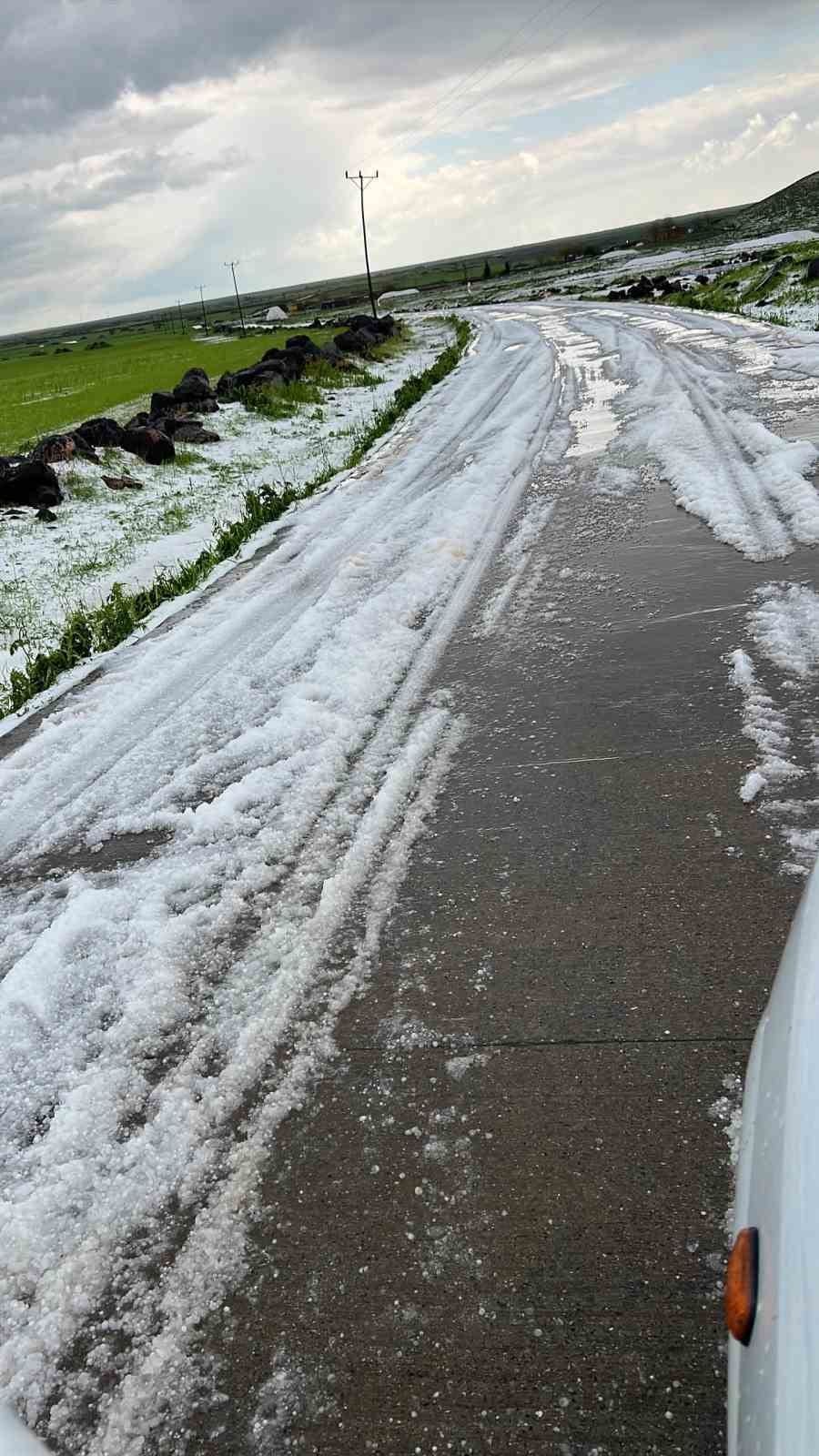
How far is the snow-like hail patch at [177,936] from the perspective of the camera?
7.70 feet

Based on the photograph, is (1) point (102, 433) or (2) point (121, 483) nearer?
(2) point (121, 483)

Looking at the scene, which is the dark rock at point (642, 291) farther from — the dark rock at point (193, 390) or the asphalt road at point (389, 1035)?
the asphalt road at point (389, 1035)

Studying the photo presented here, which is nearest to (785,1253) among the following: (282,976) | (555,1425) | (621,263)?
(555,1425)

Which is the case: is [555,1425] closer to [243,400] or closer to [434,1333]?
[434,1333]

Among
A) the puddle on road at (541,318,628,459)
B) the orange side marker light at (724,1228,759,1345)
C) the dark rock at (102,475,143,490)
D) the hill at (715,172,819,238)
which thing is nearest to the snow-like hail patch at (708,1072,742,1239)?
the orange side marker light at (724,1228,759,1345)

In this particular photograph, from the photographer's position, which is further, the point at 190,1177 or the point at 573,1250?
the point at 190,1177

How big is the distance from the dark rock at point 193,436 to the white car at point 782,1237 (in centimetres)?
1700

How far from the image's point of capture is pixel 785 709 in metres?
4.57

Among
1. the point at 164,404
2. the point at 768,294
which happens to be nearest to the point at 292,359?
the point at 164,404

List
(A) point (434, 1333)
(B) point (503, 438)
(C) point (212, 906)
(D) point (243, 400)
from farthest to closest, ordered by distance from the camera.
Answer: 1. (D) point (243, 400)
2. (B) point (503, 438)
3. (C) point (212, 906)
4. (A) point (434, 1333)

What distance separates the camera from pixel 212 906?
12.3ft

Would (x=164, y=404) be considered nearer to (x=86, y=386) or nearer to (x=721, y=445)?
(x=721, y=445)

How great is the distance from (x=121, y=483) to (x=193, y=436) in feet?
12.4

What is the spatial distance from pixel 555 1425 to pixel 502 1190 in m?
0.57
